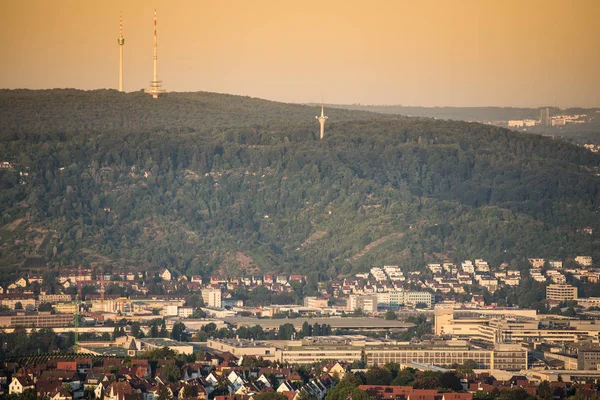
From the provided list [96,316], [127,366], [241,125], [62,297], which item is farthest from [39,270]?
[127,366]

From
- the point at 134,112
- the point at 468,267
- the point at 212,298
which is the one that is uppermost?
the point at 134,112

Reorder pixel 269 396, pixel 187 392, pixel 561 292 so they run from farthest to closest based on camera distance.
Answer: pixel 561 292
pixel 187 392
pixel 269 396

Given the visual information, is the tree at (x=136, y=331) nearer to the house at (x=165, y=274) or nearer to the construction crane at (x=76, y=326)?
the construction crane at (x=76, y=326)

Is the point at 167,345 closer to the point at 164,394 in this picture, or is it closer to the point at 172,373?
the point at 172,373

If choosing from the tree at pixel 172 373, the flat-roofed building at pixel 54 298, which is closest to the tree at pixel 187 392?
the tree at pixel 172 373

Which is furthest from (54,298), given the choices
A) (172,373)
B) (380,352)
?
(172,373)

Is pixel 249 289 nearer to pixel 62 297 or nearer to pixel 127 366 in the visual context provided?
pixel 62 297
